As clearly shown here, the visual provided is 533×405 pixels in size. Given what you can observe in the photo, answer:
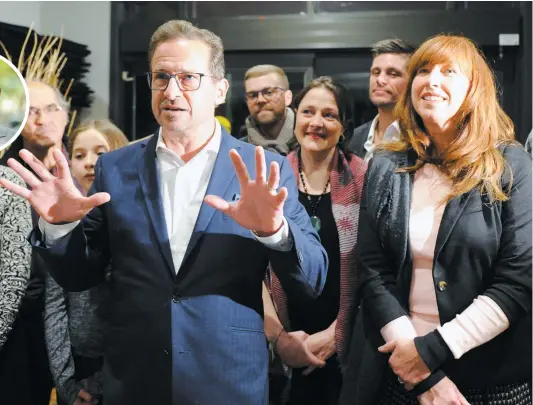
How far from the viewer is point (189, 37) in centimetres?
170

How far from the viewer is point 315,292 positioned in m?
1.58

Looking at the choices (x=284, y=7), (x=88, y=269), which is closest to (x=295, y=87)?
(x=284, y=7)

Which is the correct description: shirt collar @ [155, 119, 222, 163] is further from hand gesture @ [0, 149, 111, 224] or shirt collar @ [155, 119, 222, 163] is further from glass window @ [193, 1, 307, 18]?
glass window @ [193, 1, 307, 18]

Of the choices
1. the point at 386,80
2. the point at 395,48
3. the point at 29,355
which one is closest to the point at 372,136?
the point at 386,80

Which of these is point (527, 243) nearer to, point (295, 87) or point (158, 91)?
point (158, 91)

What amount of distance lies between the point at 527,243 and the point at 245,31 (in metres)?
3.04

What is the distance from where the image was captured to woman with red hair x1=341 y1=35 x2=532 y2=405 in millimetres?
1610

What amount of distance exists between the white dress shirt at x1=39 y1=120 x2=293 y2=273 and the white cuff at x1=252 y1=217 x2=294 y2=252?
241 millimetres

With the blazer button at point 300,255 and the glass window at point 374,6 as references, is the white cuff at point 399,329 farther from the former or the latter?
the glass window at point 374,6

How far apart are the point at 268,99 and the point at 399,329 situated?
1.39 meters

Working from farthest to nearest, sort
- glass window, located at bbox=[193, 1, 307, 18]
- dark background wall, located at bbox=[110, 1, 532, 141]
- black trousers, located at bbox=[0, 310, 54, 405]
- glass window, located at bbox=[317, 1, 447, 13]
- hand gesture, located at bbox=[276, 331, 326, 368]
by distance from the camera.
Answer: glass window, located at bbox=[193, 1, 307, 18] < glass window, located at bbox=[317, 1, 447, 13] < dark background wall, located at bbox=[110, 1, 532, 141] < hand gesture, located at bbox=[276, 331, 326, 368] < black trousers, located at bbox=[0, 310, 54, 405]

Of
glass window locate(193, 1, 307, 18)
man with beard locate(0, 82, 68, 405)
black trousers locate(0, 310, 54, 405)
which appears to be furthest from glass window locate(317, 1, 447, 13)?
black trousers locate(0, 310, 54, 405)

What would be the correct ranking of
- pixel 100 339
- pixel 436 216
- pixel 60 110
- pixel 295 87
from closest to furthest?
pixel 436 216
pixel 100 339
pixel 60 110
pixel 295 87

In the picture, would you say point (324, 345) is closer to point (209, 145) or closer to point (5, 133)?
point (209, 145)
